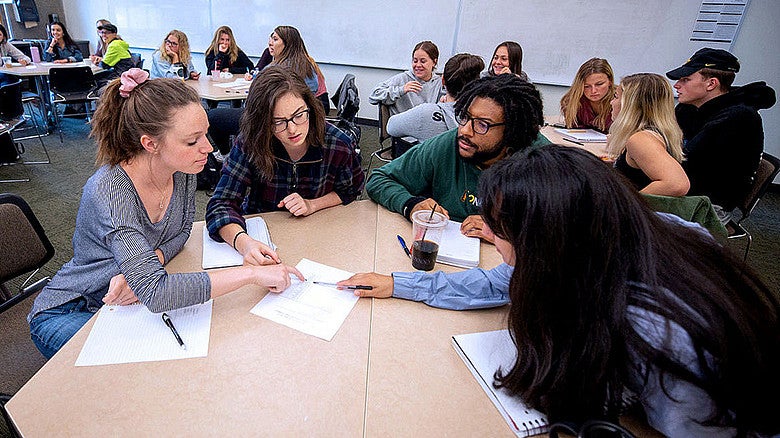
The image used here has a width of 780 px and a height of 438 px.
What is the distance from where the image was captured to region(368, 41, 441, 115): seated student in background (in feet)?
12.1

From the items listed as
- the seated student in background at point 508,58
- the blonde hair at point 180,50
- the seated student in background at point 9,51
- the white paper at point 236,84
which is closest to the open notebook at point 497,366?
the seated student in background at point 508,58

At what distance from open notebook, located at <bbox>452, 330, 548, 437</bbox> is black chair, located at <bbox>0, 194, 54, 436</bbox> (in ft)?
4.76

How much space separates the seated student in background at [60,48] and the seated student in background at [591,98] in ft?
21.5

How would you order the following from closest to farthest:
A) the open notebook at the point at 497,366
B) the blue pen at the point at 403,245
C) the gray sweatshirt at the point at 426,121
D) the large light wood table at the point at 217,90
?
1. the open notebook at the point at 497,366
2. the blue pen at the point at 403,245
3. the gray sweatshirt at the point at 426,121
4. the large light wood table at the point at 217,90

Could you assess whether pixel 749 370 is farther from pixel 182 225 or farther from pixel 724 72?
pixel 724 72

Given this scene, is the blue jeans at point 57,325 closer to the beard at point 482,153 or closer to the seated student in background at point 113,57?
the beard at point 482,153

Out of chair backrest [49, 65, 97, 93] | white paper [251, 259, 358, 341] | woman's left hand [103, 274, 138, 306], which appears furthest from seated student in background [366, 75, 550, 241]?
chair backrest [49, 65, 97, 93]

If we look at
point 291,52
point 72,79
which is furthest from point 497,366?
point 72,79

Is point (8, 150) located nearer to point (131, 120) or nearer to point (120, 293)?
point (131, 120)

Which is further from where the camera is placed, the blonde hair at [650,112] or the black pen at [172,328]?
the blonde hair at [650,112]

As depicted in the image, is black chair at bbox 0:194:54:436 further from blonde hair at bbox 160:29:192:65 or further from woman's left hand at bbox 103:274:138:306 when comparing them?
blonde hair at bbox 160:29:192:65

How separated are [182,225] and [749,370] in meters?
1.53

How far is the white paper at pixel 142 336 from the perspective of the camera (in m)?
0.92

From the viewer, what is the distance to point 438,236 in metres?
1.47
